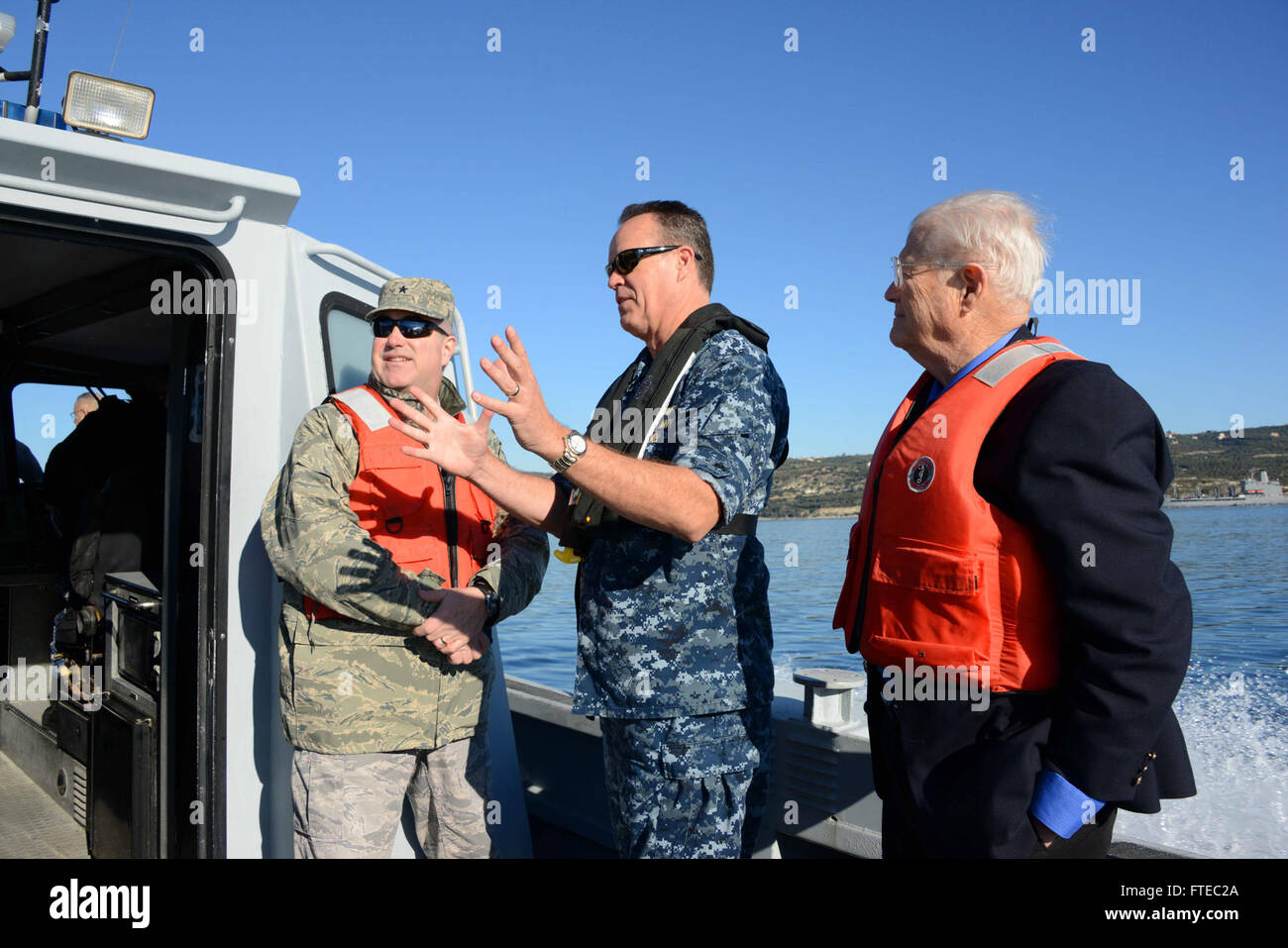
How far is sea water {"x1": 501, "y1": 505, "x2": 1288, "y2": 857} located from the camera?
3.54 metres

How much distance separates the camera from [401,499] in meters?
2.35

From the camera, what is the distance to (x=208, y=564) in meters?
2.30

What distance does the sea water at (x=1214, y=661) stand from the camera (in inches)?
139

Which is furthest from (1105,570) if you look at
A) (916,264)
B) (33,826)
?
(33,826)

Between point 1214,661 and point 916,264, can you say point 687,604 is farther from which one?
point 1214,661

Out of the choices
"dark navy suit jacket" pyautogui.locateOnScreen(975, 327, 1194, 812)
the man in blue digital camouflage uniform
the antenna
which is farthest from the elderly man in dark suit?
the antenna

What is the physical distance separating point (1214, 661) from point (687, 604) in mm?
10514

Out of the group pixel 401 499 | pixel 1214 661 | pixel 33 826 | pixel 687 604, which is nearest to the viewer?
pixel 687 604

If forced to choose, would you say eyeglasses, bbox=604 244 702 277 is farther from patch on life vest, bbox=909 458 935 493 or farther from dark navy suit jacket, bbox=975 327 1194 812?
dark navy suit jacket, bbox=975 327 1194 812

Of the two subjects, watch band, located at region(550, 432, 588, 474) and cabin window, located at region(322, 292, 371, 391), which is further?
cabin window, located at region(322, 292, 371, 391)

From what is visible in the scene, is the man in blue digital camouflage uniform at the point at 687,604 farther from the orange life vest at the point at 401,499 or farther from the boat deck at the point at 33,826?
the boat deck at the point at 33,826

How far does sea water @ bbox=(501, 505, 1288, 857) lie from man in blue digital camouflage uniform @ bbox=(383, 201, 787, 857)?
1.74 m

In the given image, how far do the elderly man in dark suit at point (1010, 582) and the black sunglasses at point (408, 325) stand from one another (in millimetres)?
1312
